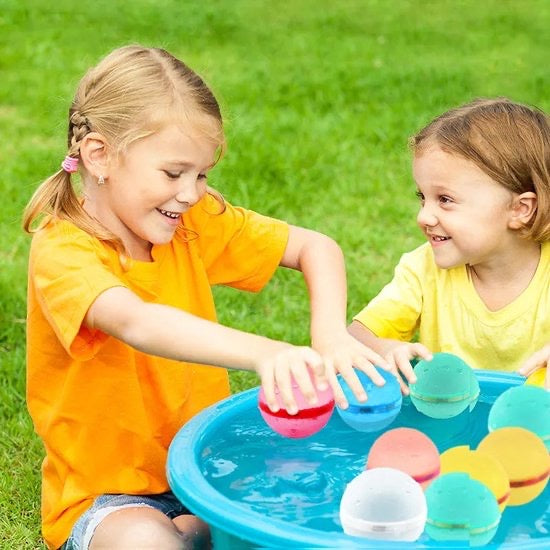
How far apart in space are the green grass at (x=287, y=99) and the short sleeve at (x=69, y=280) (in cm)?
56

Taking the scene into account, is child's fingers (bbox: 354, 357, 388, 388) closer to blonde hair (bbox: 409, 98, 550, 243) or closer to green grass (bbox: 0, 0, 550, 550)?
blonde hair (bbox: 409, 98, 550, 243)

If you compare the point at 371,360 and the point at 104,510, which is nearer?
the point at 371,360

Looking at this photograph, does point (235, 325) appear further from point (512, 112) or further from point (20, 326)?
point (512, 112)

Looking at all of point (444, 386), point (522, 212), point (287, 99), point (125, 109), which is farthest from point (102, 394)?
point (287, 99)

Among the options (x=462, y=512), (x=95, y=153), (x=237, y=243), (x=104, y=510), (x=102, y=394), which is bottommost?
(x=104, y=510)

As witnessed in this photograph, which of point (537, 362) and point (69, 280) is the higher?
point (69, 280)

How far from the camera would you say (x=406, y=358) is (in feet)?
7.14

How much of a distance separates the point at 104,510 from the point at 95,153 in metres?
0.69

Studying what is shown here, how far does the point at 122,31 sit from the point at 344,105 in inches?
64.9

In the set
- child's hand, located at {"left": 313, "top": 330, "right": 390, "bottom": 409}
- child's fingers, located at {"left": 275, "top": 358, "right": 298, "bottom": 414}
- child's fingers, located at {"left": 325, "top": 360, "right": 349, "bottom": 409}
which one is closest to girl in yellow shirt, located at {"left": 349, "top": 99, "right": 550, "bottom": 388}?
child's hand, located at {"left": 313, "top": 330, "right": 390, "bottom": 409}

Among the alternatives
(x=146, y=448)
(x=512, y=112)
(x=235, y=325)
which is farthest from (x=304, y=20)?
(x=146, y=448)

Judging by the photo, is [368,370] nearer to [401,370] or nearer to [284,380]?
[284,380]

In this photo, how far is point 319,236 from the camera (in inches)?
98.3

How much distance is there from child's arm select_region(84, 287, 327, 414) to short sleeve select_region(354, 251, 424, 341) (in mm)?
667
